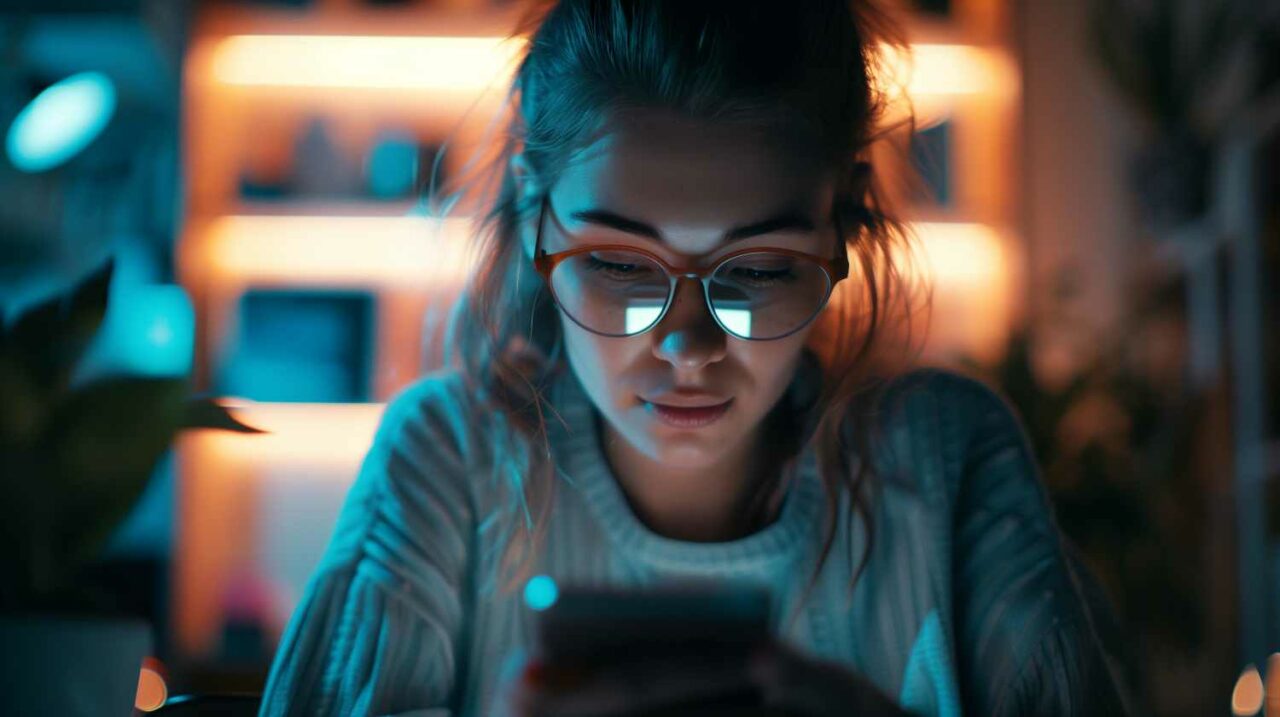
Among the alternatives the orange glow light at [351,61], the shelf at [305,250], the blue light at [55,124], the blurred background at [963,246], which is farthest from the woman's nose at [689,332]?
the orange glow light at [351,61]

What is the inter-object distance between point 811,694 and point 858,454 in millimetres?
249

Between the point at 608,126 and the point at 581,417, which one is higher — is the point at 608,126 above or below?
above

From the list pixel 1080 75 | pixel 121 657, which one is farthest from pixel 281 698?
pixel 1080 75

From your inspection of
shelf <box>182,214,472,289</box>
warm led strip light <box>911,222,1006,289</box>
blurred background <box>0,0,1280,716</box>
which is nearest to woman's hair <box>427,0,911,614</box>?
blurred background <box>0,0,1280,716</box>

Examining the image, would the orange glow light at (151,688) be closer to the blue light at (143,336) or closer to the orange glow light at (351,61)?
the blue light at (143,336)

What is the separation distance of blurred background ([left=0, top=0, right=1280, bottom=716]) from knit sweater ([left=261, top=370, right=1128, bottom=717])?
4.13ft

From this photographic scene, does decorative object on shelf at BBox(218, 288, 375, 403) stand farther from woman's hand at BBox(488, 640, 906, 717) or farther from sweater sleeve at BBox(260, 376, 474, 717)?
woman's hand at BBox(488, 640, 906, 717)

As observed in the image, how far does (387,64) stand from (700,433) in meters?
2.03

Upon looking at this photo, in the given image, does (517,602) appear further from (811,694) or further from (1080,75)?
(1080,75)

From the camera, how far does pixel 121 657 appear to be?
→ 468 mm

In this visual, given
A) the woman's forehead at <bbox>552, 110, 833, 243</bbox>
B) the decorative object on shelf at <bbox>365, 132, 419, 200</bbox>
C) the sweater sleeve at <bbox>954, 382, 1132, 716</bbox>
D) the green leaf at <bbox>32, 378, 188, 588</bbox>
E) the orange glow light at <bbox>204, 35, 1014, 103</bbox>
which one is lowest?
the sweater sleeve at <bbox>954, 382, 1132, 716</bbox>

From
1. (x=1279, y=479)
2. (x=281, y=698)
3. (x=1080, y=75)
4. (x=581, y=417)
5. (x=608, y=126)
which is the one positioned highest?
(x=1080, y=75)

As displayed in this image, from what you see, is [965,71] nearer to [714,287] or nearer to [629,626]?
[714,287]

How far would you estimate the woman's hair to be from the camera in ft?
1.96
